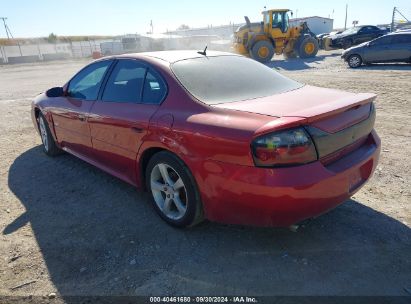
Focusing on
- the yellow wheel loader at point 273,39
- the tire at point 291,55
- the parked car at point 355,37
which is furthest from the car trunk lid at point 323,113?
the parked car at point 355,37

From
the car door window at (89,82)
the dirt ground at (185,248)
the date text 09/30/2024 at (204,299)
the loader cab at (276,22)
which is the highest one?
the loader cab at (276,22)

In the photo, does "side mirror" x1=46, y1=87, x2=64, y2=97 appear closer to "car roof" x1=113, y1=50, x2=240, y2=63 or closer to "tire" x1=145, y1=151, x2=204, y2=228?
"car roof" x1=113, y1=50, x2=240, y2=63

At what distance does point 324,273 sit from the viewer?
2475 mm

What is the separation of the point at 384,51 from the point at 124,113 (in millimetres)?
14714

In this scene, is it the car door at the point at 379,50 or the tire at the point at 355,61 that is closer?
the car door at the point at 379,50

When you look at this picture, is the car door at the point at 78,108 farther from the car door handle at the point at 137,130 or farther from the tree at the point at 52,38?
the tree at the point at 52,38

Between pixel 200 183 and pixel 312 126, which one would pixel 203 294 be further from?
pixel 312 126

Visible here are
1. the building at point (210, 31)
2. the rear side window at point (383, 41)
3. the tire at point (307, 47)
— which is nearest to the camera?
the rear side window at point (383, 41)

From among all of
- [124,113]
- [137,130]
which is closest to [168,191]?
[137,130]

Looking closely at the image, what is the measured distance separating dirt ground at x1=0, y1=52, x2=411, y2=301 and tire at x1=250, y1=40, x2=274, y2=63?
1591 centimetres

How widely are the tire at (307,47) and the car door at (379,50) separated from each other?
217 inches

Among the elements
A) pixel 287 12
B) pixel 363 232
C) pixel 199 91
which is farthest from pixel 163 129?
pixel 287 12

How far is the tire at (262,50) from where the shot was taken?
19.0 m

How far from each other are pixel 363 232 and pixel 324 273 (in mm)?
687
